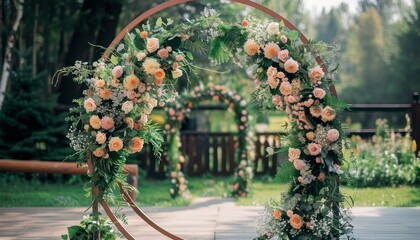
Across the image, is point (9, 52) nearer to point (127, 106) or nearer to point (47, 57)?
point (47, 57)

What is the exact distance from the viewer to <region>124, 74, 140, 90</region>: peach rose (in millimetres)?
4828

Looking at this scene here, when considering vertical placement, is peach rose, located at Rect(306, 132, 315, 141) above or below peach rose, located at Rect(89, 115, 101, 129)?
below

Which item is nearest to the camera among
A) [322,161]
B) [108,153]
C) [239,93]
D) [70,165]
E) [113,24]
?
[322,161]

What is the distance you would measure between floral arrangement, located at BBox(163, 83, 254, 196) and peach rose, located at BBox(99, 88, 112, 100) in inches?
157

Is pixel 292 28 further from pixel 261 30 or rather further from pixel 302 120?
pixel 302 120

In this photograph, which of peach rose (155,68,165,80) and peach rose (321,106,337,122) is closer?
peach rose (321,106,337,122)

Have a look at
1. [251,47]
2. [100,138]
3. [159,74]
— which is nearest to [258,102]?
[251,47]

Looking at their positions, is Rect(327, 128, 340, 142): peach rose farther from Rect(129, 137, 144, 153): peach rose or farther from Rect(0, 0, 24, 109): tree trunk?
Rect(0, 0, 24, 109): tree trunk

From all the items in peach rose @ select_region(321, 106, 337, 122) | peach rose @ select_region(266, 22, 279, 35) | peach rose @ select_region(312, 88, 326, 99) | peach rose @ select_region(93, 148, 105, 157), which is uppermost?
peach rose @ select_region(266, 22, 279, 35)

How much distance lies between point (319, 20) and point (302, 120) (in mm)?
68845

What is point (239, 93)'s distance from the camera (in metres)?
9.19

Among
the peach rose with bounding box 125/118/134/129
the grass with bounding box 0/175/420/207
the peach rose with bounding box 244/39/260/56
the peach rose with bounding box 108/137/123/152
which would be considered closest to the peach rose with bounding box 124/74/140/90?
the peach rose with bounding box 125/118/134/129

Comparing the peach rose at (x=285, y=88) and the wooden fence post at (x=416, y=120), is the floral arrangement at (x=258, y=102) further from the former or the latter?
the wooden fence post at (x=416, y=120)

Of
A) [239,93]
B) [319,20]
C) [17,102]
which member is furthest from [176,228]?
[319,20]
